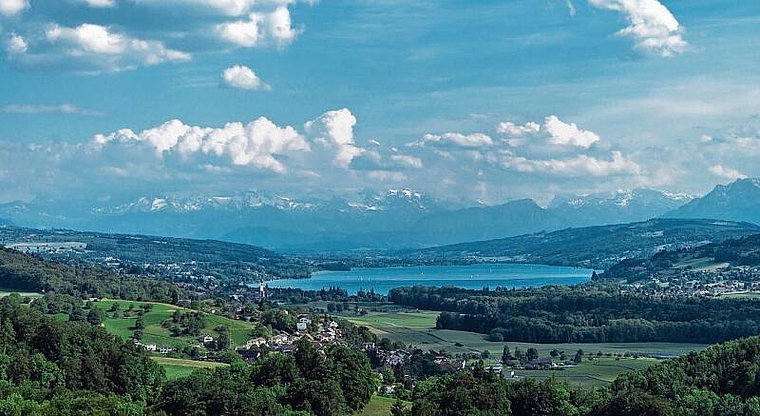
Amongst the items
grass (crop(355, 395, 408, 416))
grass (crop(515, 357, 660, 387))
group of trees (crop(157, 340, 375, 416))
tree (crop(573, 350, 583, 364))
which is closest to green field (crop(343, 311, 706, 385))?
grass (crop(515, 357, 660, 387))

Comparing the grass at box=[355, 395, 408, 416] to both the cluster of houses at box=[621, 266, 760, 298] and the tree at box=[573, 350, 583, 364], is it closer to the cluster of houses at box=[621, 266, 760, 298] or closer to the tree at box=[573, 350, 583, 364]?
the tree at box=[573, 350, 583, 364]

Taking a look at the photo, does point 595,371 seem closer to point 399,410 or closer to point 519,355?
point 519,355

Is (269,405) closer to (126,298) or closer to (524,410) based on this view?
(524,410)

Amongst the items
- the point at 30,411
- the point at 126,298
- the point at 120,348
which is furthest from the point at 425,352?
the point at 30,411

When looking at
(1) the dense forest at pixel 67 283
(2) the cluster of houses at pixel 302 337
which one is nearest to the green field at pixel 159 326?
(2) the cluster of houses at pixel 302 337

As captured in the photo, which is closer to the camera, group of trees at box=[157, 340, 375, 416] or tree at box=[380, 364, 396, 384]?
group of trees at box=[157, 340, 375, 416]

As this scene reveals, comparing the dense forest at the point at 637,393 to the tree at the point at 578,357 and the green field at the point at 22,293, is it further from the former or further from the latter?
the green field at the point at 22,293

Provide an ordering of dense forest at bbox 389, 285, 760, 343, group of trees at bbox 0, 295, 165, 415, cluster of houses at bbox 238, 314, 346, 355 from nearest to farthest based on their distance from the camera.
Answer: group of trees at bbox 0, 295, 165, 415
cluster of houses at bbox 238, 314, 346, 355
dense forest at bbox 389, 285, 760, 343

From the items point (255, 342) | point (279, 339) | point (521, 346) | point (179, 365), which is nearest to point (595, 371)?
point (521, 346)
